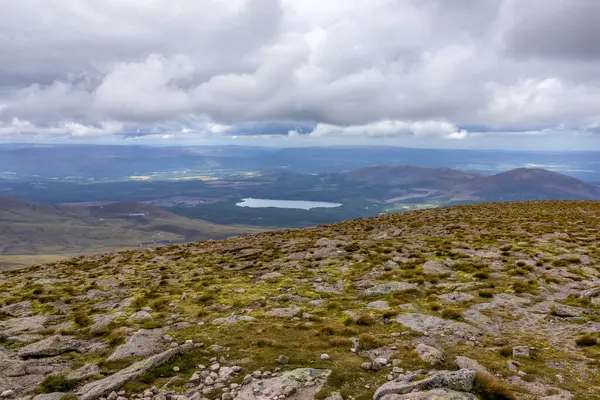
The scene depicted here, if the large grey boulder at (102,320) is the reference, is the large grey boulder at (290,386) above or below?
above

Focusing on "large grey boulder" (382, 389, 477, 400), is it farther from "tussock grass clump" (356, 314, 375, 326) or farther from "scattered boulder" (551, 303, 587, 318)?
"scattered boulder" (551, 303, 587, 318)

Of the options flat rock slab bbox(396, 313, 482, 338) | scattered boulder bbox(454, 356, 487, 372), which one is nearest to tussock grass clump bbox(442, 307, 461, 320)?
flat rock slab bbox(396, 313, 482, 338)

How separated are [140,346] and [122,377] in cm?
267

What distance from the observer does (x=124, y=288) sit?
25953 millimetres

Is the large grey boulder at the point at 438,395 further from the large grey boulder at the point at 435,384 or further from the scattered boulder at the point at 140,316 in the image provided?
the scattered boulder at the point at 140,316

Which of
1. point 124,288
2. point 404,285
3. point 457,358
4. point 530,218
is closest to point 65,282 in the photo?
point 124,288

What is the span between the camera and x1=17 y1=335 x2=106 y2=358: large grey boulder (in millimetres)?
14562

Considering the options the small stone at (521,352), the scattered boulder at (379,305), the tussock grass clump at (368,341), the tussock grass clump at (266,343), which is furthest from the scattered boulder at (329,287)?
the small stone at (521,352)

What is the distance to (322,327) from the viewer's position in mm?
15359

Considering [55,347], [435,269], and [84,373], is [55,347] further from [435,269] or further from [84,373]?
[435,269]

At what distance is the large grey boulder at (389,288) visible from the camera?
21078 millimetres

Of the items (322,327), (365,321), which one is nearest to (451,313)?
(365,321)

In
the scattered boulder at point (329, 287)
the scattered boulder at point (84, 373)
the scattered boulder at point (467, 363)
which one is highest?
the scattered boulder at point (467, 363)

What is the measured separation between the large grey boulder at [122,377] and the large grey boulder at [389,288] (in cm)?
1135
